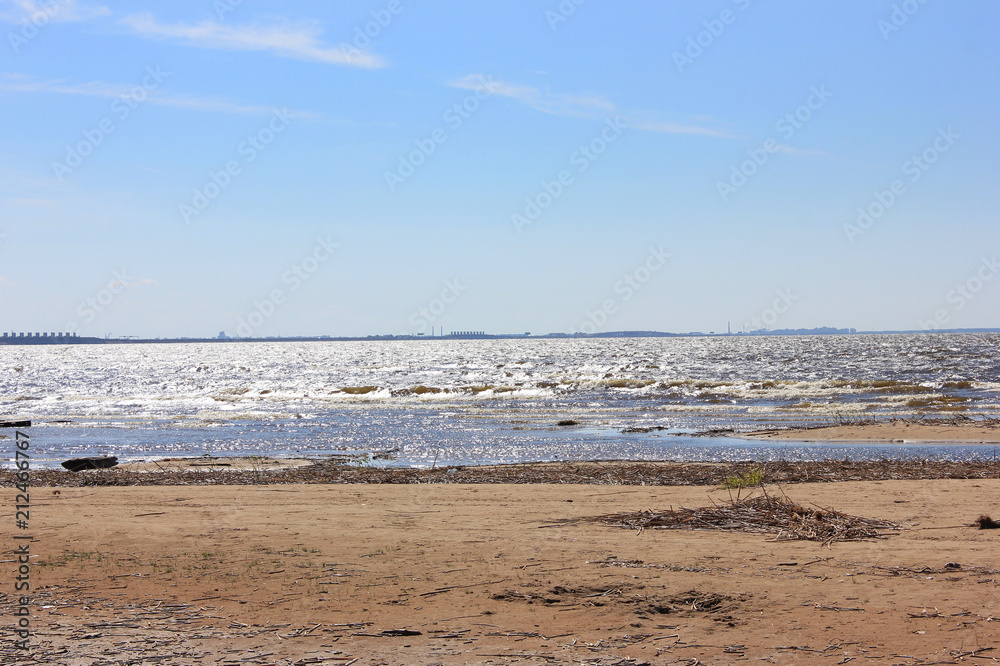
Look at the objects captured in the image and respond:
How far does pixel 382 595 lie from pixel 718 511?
4.93 m

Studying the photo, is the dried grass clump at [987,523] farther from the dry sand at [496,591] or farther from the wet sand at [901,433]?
the wet sand at [901,433]

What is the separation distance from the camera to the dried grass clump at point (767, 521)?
930 centimetres

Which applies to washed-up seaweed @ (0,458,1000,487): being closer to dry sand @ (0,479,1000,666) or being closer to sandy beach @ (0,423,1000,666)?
sandy beach @ (0,423,1000,666)

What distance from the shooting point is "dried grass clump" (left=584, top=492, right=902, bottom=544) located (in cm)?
930

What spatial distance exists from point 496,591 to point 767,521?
4.14 m

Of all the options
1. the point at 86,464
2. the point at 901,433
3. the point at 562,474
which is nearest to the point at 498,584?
the point at 562,474

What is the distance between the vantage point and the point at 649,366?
86312 mm

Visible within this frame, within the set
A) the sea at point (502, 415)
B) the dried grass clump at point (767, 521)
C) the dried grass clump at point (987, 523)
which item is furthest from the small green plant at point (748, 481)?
the sea at point (502, 415)

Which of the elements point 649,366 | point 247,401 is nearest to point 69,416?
point 247,401

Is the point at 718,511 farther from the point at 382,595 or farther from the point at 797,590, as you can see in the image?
the point at 382,595

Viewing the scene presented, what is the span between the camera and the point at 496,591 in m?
7.57

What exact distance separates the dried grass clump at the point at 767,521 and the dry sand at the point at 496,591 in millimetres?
307

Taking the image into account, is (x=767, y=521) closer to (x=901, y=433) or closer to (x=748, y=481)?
(x=748, y=481)

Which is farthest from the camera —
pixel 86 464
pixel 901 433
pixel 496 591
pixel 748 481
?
pixel 901 433
